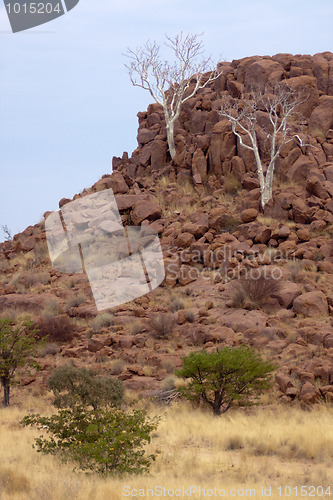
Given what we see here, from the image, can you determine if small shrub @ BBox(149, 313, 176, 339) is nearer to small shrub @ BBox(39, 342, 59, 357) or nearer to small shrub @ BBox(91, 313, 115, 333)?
small shrub @ BBox(91, 313, 115, 333)

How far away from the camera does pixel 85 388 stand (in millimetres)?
11125

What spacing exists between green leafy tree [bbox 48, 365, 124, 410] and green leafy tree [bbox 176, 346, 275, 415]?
2.50m

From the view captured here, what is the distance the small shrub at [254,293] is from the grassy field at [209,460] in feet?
20.5

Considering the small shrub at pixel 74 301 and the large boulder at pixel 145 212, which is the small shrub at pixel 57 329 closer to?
the small shrub at pixel 74 301

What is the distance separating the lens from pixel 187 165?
3062 centimetres

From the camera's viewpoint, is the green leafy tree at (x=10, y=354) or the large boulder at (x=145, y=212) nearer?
the green leafy tree at (x=10, y=354)

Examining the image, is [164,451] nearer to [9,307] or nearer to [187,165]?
[9,307]

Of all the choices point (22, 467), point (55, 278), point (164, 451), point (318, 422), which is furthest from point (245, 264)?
point (22, 467)

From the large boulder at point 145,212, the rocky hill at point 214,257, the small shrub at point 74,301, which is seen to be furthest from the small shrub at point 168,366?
the large boulder at point 145,212

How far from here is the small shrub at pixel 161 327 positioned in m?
18.9

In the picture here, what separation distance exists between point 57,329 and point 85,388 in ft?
30.4

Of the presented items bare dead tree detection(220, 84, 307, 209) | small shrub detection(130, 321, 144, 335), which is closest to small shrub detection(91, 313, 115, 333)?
small shrub detection(130, 321, 144, 335)

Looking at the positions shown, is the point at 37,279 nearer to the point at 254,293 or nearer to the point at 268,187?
the point at 254,293

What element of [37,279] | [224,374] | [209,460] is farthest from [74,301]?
[209,460]
